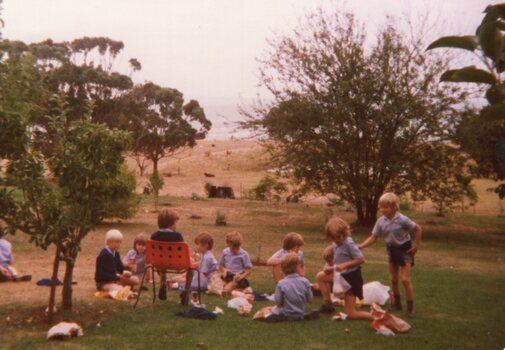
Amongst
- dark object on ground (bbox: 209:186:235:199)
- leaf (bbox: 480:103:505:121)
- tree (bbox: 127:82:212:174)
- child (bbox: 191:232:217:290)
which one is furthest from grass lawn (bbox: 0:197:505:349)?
tree (bbox: 127:82:212:174)

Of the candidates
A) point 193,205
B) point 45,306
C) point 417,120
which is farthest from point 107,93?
point 45,306

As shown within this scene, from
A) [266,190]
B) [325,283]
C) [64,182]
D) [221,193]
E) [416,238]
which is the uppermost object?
[266,190]

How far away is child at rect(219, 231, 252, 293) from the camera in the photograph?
962 centimetres

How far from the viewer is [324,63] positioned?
22438 mm

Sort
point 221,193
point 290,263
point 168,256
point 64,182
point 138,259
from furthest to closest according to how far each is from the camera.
Answer: point 221,193 < point 138,259 < point 168,256 < point 290,263 < point 64,182

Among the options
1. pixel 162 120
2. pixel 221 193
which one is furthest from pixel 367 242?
pixel 162 120

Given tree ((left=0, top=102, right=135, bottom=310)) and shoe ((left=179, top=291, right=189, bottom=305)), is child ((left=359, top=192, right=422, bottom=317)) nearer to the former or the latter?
shoe ((left=179, top=291, right=189, bottom=305))

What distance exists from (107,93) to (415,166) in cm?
3179

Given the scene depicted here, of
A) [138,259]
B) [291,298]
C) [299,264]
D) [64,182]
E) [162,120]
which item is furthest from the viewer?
[162,120]

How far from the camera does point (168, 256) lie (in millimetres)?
8297

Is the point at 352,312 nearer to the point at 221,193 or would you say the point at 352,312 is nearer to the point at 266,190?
the point at 266,190

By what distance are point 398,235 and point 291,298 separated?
170 cm

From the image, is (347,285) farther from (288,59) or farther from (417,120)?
(288,59)

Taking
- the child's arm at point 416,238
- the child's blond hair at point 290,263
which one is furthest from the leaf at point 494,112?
→ the child's blond hair at point 290,263
